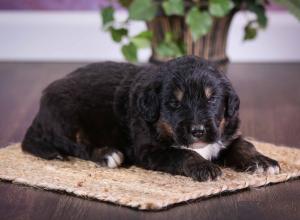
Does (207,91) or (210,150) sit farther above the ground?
(207,91)

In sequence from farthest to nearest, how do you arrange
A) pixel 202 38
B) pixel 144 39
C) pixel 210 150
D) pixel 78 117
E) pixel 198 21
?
pixel 202 38
pixel 144 39
pixel 198 21
pixel 78 117
pixel 210 150

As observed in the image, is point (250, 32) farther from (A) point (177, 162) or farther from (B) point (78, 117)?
(A) point (177, 162)

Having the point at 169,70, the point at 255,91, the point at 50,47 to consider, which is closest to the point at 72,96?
the point at 169,70

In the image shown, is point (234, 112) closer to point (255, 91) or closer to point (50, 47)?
point (255, 91)

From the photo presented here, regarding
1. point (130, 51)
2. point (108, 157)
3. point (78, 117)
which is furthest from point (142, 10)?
point (108, 157)

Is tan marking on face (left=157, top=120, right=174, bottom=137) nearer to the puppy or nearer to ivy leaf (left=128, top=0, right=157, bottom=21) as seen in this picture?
the puppy

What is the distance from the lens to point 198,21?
14.3 ft

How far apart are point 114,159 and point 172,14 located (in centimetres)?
175

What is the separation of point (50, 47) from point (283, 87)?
188 centimetres

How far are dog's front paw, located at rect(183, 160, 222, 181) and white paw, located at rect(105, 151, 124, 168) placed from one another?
33 centimetres

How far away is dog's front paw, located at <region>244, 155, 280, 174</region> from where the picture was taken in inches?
118

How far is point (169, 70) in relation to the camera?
2.96 m

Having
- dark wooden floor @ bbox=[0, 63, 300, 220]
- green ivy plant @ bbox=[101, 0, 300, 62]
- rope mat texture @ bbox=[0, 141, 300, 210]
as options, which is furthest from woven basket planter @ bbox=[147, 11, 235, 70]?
rope mat texture @ bbox=[0, 141, 300, 210]

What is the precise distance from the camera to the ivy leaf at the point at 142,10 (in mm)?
4352
